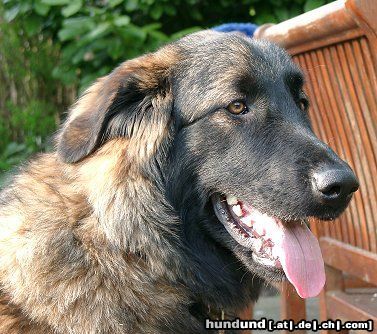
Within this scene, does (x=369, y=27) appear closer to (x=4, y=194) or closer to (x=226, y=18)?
(x=4, y=194)

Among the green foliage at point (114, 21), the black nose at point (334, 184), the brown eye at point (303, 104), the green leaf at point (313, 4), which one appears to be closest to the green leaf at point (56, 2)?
the green foliage at point (114, 21)

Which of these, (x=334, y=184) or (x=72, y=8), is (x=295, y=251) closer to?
(x=334, y=184)

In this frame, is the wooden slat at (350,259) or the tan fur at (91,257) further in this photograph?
the wooden slat at (350,259)

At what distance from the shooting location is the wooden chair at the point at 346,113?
2430 mm

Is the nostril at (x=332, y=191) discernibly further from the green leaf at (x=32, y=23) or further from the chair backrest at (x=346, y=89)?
the green leaf at (x=32, y=23)

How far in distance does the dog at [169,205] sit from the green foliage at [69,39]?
2.28 meters

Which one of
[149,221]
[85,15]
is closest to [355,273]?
[149,221]

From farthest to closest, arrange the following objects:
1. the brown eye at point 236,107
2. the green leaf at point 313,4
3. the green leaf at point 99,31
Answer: the green leaf at point 313,4 → the green leaf at point 99,31 → the brown eye at point 236,107

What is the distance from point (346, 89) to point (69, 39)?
2.91 m

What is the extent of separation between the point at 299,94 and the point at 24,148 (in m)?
3.20

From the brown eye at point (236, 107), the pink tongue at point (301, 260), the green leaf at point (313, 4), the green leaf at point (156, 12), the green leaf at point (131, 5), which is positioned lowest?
the green leaf at point (313, 4)

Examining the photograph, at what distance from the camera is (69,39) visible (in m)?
5.02

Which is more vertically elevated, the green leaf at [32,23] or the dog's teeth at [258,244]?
the green leaf at [32,23]

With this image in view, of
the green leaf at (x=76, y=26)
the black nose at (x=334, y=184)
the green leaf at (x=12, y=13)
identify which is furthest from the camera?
the green leaf at (x=12, y=13)
